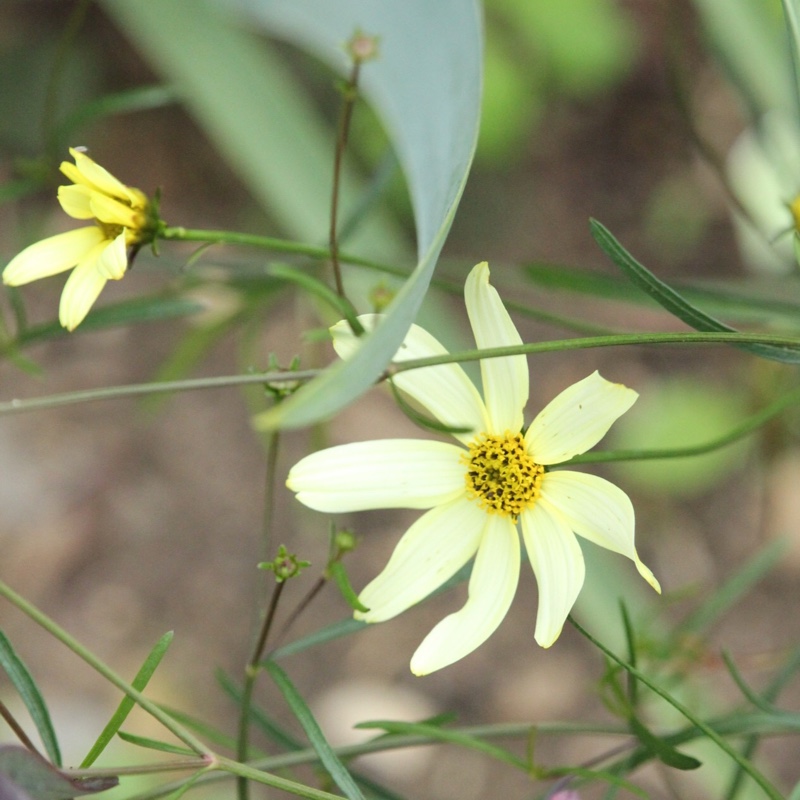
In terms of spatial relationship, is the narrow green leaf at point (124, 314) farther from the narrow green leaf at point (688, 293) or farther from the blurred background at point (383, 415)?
the blurred background at point (383, 415)

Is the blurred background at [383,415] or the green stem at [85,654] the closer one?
the green stem at [85,654]

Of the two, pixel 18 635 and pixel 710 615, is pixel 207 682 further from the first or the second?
pixel 710 615

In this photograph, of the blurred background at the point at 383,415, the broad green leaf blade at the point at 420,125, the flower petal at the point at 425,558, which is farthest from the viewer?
the blurred background at the point at 383,415

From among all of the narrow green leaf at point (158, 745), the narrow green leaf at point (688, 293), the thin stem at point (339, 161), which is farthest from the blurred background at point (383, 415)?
the narrow green leaf at point (158, 745)

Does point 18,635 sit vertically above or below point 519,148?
below

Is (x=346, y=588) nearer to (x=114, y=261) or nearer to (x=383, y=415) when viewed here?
(x=114, y=261)

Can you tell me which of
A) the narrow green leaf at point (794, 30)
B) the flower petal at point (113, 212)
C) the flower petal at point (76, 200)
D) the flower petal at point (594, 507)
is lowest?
the flower petal at point (594, 507)

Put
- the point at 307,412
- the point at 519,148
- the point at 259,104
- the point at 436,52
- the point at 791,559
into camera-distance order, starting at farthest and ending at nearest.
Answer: the point at 519,148 < the point at 791,559 < the point at 259,104 < the point at 436,52 < the point at 307,412

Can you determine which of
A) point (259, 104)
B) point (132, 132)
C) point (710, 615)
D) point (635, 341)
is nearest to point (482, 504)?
point (635, 341)
